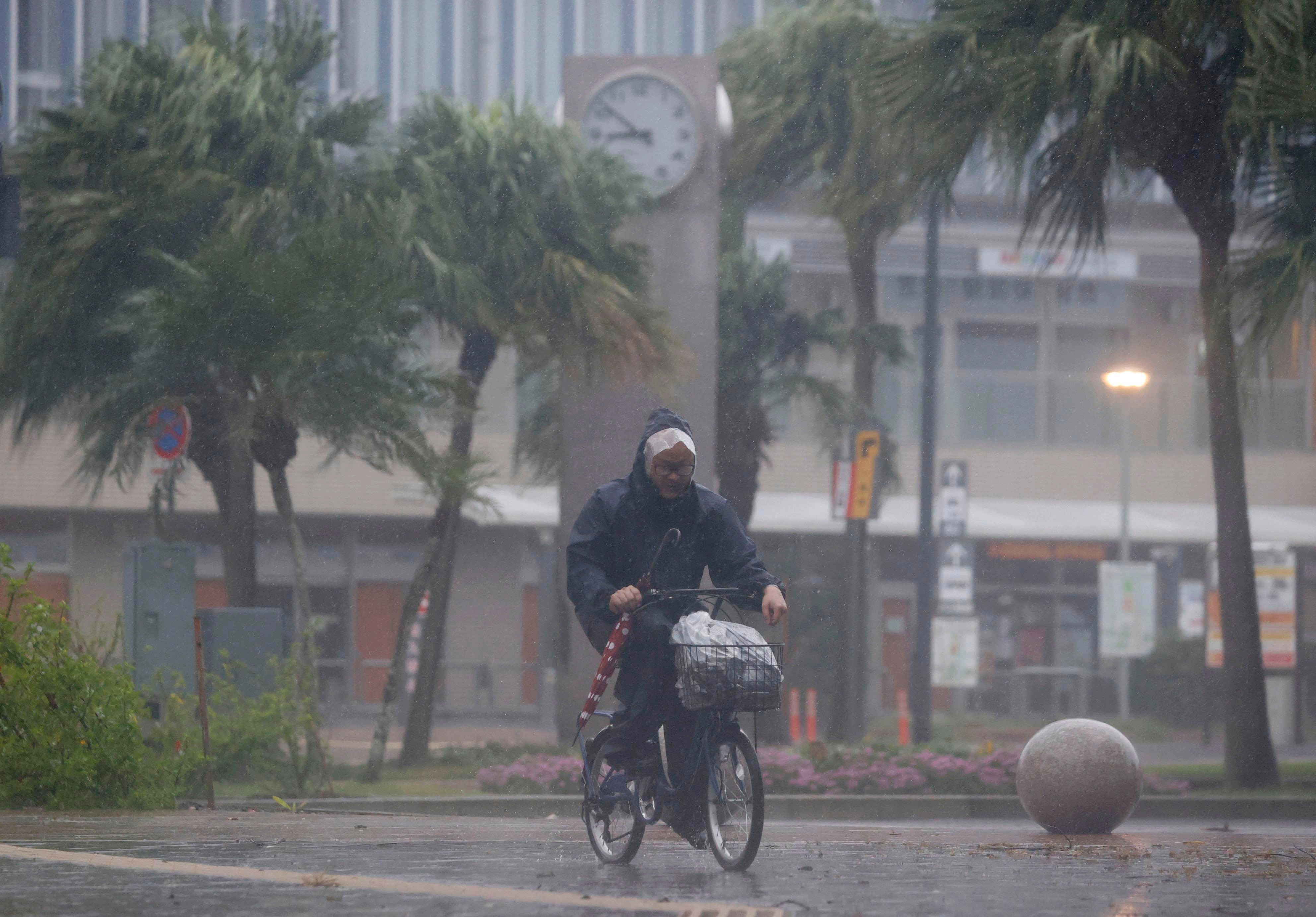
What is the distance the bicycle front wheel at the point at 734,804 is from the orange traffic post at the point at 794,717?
680 inches

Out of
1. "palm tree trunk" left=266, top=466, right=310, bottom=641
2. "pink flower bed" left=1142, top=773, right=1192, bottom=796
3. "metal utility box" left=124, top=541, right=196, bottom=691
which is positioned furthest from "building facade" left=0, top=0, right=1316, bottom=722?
"metal utility box" left=124, top=541, right=196, bottom=691

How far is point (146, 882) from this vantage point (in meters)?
5.75

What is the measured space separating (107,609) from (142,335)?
16085 millimetres

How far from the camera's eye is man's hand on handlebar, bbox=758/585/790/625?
20.0 ft

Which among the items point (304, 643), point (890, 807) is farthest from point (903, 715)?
point (304, 643)

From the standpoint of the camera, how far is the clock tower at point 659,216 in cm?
1695

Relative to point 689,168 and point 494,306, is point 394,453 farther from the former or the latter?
point 689,168

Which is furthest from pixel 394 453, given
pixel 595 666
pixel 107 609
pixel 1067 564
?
pixel 1067 564

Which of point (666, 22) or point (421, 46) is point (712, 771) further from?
point (666, 22)

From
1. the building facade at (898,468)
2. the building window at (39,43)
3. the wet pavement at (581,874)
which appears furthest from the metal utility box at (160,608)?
the building window at (39,43)

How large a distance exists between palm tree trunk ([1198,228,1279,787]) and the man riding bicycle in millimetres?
9227

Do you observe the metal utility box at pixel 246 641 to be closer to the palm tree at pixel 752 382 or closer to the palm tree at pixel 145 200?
the palm tree at pixel 145 200

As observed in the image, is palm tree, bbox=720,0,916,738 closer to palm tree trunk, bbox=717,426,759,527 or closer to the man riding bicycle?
palm tree trunk, bbox=717,426,759,527

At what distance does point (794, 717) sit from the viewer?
2452 cm
